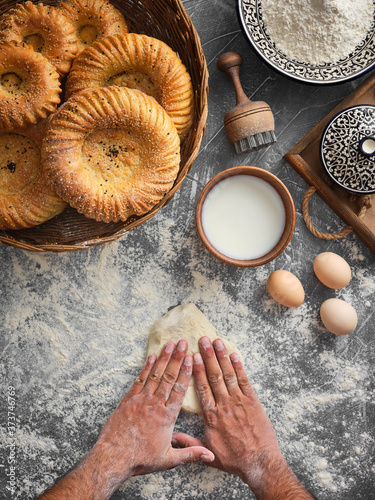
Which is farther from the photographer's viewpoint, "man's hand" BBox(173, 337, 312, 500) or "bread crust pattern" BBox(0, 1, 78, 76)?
"man's hand" BBox(173, 337, 312, 500)

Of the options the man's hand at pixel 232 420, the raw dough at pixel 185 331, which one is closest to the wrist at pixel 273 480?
the man's hand at pixel 232 420

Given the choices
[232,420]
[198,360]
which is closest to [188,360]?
[198,360]

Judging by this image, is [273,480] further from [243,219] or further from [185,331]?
[243,219]

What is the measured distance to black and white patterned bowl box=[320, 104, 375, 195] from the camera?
1325 millimetres

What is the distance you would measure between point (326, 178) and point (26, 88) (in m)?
1.09

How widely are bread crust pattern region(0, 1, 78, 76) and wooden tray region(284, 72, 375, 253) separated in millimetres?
858

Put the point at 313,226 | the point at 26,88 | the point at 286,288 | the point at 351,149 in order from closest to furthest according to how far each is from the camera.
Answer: the point at 26,88
the point at 351,149
the point at 286,288
the point at 313,226

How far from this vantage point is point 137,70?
1244 mm

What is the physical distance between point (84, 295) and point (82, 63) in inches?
32.5

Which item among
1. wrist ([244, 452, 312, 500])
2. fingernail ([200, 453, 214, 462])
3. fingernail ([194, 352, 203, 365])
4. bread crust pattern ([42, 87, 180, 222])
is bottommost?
wrist ([244, 452, 312, 500])

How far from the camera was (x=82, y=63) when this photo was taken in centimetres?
120

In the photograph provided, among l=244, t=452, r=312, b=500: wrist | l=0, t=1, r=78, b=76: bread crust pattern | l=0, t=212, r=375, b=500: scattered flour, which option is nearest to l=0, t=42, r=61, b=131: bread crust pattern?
l=0, t=1, r=78, b=76: bread crust pattern

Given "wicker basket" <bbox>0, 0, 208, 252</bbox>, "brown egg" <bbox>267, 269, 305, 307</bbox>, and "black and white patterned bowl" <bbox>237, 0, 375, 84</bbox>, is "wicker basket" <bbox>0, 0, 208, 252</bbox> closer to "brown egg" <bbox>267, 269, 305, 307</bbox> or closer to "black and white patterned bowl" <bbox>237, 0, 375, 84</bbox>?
"black and white patterned bowl" <bbox>237, 0, 375, 84</bbox>

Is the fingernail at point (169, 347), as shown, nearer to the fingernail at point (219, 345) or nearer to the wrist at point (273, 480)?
the fingernail at point (219, 345)
